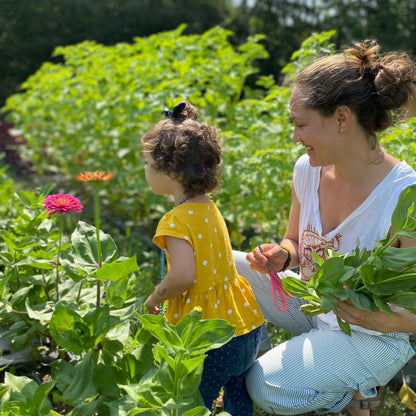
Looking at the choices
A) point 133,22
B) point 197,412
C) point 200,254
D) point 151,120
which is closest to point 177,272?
point 200,254

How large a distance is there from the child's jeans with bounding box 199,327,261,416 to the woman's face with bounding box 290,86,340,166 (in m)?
0.64

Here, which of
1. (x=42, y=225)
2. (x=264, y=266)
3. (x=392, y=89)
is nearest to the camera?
(x=392, y=89)

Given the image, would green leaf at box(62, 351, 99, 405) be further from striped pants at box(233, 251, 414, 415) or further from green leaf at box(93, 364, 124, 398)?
striped pants at box(233, 251, 414, 415)

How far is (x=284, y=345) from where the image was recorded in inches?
72.2

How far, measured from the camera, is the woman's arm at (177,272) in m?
1.71

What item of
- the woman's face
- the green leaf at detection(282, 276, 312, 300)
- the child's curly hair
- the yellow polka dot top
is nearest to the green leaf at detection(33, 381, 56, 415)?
the yellow polka dot top

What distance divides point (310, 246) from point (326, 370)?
0.44 metres

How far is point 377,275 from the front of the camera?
1.28m

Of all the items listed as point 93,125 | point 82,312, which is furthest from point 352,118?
point 93,125

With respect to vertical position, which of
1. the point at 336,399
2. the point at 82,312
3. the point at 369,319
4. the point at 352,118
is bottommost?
the point at 336,399

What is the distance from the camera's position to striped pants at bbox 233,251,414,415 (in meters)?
1.72

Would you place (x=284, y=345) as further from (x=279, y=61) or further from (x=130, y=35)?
(x=130, y=35)

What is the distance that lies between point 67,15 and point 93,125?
955 centimetres

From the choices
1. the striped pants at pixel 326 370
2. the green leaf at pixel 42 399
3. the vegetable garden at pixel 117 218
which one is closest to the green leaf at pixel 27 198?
the vegetable garden at pixel 117 218
